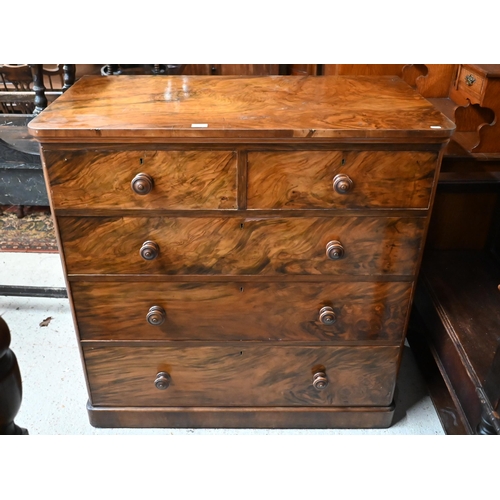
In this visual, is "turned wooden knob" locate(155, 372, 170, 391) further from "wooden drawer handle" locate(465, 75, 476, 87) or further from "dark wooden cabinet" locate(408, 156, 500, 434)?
"wooden drawer handle" locate(465, 75, 476, 87)

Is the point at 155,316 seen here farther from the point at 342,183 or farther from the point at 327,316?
the point at 342,183

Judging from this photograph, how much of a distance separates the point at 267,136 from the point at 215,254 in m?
0.39

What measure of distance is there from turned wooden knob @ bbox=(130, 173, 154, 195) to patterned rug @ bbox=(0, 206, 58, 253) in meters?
1.77

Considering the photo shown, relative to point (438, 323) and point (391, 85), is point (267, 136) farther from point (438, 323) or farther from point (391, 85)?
point (438, 323)

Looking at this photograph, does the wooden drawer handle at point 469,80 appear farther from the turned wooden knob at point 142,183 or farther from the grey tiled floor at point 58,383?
the turned wooden knob at point 142,183

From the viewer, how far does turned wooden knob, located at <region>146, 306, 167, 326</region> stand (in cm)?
154

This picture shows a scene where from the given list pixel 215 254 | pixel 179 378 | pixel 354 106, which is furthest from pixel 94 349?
pixel 354 106

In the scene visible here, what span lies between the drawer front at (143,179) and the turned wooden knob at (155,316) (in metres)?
0.34

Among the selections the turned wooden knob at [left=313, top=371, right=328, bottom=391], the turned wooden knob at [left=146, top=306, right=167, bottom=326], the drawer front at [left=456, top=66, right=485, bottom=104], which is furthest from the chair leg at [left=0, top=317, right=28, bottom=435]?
the drawer front at [left=456, top=66, right=485, bottom=104]

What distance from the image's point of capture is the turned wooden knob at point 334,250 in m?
1.43

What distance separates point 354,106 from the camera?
1437mm

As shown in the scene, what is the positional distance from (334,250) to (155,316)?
1.91 feet

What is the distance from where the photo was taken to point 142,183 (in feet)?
4.33

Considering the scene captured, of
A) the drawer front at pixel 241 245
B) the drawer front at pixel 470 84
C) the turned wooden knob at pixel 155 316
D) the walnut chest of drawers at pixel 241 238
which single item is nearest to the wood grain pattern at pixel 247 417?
the walnut chest of drawers at pixel 241 238
